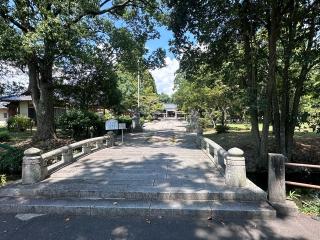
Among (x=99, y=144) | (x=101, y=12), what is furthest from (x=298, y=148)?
(x=101, y=12)

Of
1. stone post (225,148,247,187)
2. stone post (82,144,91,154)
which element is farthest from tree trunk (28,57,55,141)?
stone post (225,148,247,187)

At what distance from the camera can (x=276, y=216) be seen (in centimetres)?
618

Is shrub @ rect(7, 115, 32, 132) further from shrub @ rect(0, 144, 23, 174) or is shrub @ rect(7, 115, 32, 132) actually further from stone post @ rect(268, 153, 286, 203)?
stone post @ rect(268, 153, 286, 203)

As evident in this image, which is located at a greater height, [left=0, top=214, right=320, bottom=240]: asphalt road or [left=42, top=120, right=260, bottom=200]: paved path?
[left=42, top=120, right=260, bottom=200]: paved path

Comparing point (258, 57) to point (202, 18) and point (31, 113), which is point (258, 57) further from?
point (31, 113)

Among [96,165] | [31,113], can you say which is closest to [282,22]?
[96,165]

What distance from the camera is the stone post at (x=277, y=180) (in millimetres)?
6613

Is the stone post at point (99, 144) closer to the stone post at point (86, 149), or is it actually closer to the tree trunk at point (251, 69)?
the stone post at point (86, 149)

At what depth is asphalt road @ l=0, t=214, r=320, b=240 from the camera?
5.26 meters

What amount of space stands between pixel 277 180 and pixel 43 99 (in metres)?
13.4

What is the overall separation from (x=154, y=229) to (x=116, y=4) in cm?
1565

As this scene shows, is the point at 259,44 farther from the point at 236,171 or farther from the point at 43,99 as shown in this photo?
the point at 43,99

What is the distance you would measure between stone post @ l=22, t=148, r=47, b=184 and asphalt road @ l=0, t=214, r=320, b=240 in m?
1.42

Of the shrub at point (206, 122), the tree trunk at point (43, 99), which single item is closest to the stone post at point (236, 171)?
the tree trunk at point (43, 99)
